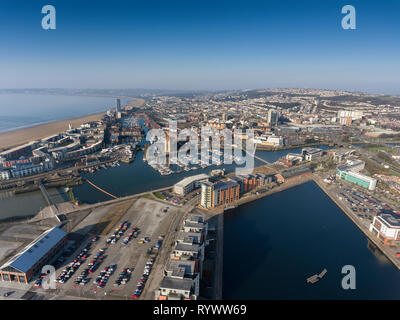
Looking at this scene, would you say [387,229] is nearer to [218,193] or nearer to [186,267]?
[218,193]

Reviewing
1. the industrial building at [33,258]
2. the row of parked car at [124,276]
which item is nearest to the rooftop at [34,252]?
the industrial building at [33,258]

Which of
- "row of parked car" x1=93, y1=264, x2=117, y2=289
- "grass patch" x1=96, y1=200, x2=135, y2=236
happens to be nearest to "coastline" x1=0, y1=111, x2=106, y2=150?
"grass patch" x1=96, y1=200, x2=135, y2=236

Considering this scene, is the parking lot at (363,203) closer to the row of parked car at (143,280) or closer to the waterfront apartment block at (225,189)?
the waterfront apartment block at (225,189)

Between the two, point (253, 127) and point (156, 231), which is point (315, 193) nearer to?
point (156, 231)

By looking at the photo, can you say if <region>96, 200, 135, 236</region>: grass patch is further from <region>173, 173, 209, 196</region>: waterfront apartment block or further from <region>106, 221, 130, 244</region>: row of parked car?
<region>173, 173, 209, 196</region>: waterfront apartment block

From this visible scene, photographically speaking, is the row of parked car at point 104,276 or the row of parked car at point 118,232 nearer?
the row of parked car at point 104,276
